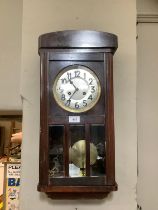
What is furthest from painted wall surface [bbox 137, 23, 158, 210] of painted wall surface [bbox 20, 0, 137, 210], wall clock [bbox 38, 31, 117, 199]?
wall clock [bbox 38, 31, 117, 199]

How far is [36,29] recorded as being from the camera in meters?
1.28

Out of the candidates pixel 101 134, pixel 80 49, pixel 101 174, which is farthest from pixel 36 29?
pixel 101 174

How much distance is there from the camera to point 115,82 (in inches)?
49.6

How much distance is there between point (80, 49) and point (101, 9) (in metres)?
0.27

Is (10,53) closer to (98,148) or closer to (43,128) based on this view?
(43,128)

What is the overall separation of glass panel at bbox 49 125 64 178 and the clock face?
0.10 meters

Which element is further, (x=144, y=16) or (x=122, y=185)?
(x=144, y=16)

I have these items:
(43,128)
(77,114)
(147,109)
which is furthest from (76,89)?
(147,109)

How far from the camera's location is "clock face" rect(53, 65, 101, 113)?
1.16m

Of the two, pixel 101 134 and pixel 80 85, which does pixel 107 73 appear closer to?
pixel 80 85

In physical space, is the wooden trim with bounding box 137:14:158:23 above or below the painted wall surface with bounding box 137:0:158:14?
below

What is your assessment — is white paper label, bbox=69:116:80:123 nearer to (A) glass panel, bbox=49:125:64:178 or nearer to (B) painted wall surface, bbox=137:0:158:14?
(A) glass panel, bbox=49:125:64:178

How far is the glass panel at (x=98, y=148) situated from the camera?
113cm

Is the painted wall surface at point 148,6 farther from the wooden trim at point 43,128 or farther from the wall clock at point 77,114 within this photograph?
the wooden trim at point 43,128
